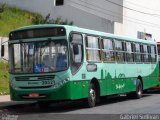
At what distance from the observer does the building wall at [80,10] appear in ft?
152

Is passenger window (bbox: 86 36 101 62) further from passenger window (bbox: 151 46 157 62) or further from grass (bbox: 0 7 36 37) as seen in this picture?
grass (bbox: 0 7 36 37)

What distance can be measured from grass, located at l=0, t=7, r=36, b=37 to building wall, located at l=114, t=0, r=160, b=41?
26.5 ft

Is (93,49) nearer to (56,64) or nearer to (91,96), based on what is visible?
(91,96)

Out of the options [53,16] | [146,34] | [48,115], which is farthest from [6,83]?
[146,34]

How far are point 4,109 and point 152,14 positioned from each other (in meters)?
39.4

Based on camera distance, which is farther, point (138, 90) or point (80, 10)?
point (80, 10)

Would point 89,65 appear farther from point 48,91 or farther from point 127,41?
point 127,41

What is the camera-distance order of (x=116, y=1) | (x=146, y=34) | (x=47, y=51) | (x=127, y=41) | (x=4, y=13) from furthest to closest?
(x=146, y=34) → (x=116, y=1) → (x=4, y=13) → (x=127, y=41) → (x=47, y=51)

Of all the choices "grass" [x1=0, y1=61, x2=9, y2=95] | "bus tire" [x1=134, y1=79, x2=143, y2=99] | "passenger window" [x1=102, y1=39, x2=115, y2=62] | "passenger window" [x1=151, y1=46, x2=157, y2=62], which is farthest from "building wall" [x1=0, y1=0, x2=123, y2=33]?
"passenger window" [x1=102, y1=39, x2=115, y2=62]

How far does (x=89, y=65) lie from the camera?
1841 cm

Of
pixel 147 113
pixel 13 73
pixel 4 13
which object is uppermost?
pixel 4 13

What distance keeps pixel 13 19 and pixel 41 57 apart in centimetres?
2458

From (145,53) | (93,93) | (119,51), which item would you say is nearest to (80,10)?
(145,53)

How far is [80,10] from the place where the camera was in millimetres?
46969
